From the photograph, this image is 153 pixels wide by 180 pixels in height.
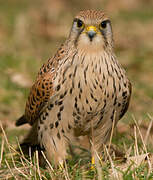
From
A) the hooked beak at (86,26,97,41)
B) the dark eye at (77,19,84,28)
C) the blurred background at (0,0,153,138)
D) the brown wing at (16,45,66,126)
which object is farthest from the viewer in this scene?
the blurred background at (0,0,153,138)

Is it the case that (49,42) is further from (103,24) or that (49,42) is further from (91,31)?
(91,31)

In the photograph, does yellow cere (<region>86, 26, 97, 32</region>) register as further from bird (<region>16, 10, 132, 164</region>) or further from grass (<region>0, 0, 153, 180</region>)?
grass (<region>0, 0, 153, 180</region>)

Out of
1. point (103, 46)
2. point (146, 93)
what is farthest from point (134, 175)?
point (146, 93)

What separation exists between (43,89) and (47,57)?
5.08m

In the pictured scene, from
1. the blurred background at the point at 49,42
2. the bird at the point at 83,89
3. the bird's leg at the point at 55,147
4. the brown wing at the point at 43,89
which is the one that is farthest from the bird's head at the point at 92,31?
the blurred background at the point at 49,42

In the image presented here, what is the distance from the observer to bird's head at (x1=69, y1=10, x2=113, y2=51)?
166 inches

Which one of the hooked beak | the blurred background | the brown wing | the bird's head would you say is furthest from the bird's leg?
the blurred background

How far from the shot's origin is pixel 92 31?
13.7 feet

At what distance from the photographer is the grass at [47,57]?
385 cm

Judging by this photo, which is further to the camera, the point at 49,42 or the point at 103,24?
the point at 49,42

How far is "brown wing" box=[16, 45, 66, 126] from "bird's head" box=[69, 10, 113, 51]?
0.28 meters

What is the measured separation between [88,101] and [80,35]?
0.63m

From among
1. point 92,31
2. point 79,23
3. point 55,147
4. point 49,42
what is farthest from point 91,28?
point 49,42

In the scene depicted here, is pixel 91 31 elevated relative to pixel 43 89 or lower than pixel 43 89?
elevated
